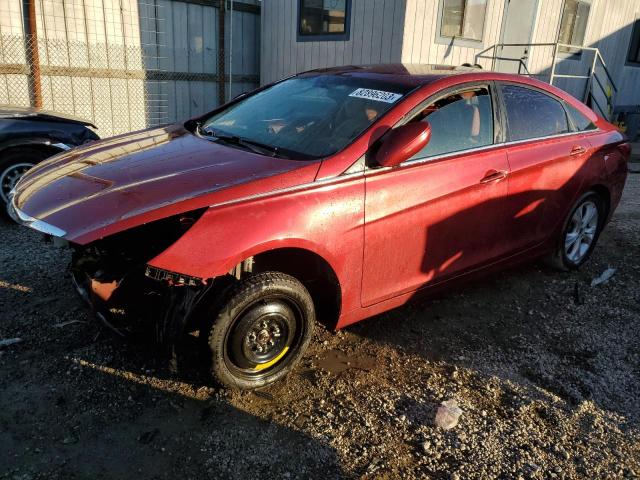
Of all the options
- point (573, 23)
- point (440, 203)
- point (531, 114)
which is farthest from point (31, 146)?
point (573, 23)

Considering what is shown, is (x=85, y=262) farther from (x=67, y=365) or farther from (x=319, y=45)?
(x=319, y=45)

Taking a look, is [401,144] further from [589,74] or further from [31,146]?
[589,74]

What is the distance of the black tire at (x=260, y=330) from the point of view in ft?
8.65

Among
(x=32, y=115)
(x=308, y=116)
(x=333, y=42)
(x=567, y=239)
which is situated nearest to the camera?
(x=308, y=116)

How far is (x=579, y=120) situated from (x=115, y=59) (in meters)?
7.37

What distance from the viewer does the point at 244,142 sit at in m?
3.29

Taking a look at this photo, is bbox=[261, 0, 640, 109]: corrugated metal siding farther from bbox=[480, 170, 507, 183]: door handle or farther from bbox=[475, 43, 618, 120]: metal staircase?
bbox=[480, 170, 507, 183]: door handle

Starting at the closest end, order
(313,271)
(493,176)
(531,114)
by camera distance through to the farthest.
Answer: (313,271), (493,176), (531,114)

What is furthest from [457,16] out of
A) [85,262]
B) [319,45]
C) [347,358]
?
[85,262]

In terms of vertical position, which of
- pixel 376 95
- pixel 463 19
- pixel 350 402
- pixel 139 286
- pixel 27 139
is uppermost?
pixel 463 19

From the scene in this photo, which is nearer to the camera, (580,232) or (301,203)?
(301,203)

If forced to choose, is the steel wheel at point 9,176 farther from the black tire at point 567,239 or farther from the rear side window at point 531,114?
the black tire at point 567,239

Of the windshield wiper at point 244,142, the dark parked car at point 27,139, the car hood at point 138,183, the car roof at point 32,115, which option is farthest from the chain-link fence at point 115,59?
the windshield wiper at point 244,142

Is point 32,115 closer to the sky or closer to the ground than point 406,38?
closer to the ground
